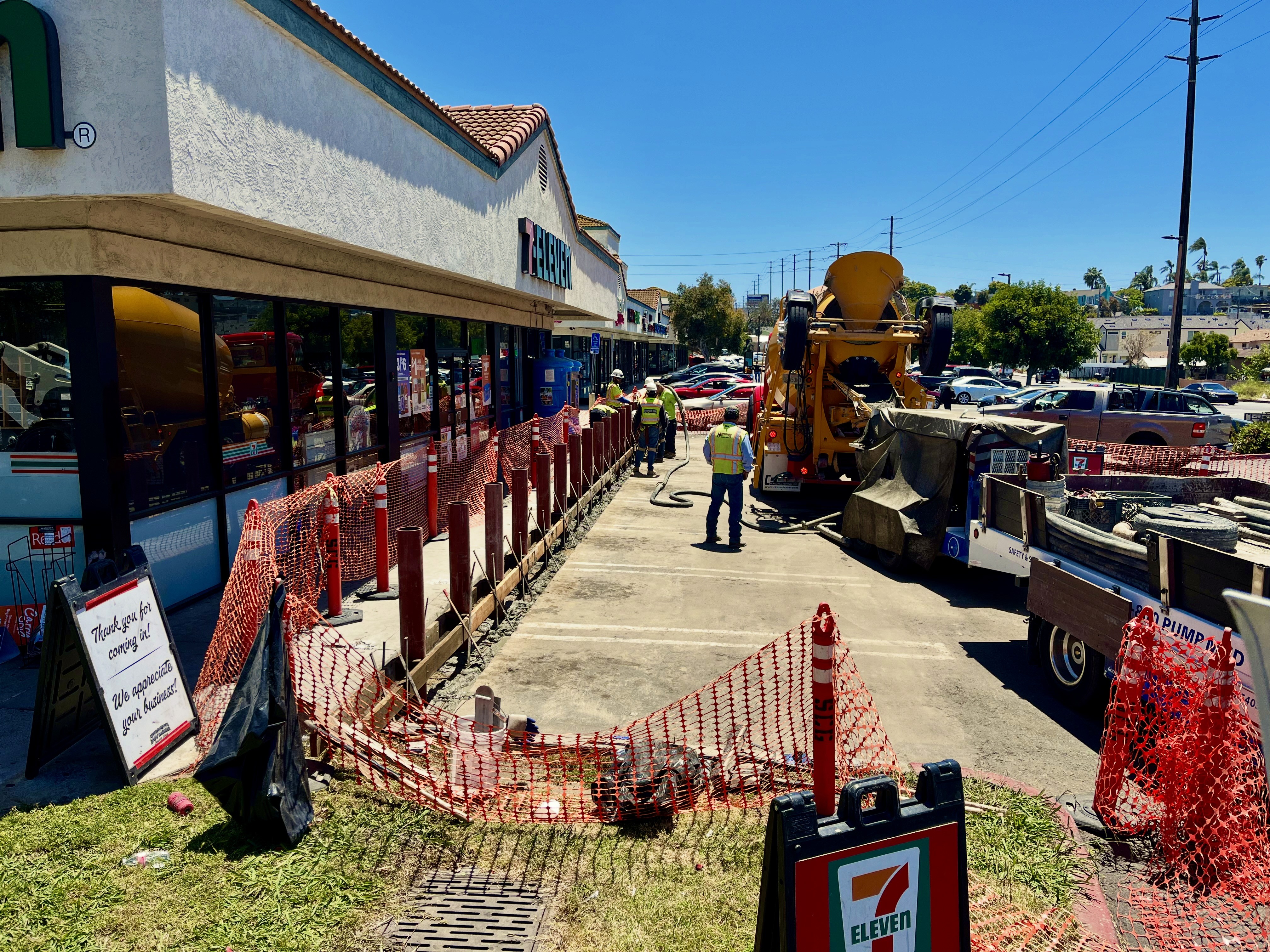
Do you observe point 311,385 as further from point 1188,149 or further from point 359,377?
point 1188,149

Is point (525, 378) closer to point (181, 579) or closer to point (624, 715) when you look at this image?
point (181, 579)

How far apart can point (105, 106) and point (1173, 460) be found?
56.2ft

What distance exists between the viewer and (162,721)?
5.11 m

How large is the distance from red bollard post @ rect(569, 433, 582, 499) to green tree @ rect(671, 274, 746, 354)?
172ft

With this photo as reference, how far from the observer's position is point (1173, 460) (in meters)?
16.4

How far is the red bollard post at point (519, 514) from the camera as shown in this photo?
949cm

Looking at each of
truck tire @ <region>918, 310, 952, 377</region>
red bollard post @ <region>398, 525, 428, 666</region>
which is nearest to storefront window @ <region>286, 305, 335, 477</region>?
red bollard post @ <region>398, 525, 428, 666</region>

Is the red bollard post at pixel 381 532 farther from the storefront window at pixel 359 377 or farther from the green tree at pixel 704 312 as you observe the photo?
the green tree at pixel 704 312

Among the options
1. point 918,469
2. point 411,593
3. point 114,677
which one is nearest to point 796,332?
point 918,469

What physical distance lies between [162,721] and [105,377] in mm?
2608

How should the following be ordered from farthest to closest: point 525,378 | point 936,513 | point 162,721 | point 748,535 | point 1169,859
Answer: point 525,378, point 748,535, point 936,513, point 162,721, point 1169,859

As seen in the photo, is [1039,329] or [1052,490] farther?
[1039,329]

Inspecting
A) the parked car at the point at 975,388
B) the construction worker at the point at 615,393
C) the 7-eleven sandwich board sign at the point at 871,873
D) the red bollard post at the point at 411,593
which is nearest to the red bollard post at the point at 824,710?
the 7-eleven sandwich board sign at the point at 871,873

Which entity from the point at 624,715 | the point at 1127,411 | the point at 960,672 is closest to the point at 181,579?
the point at 624,715
